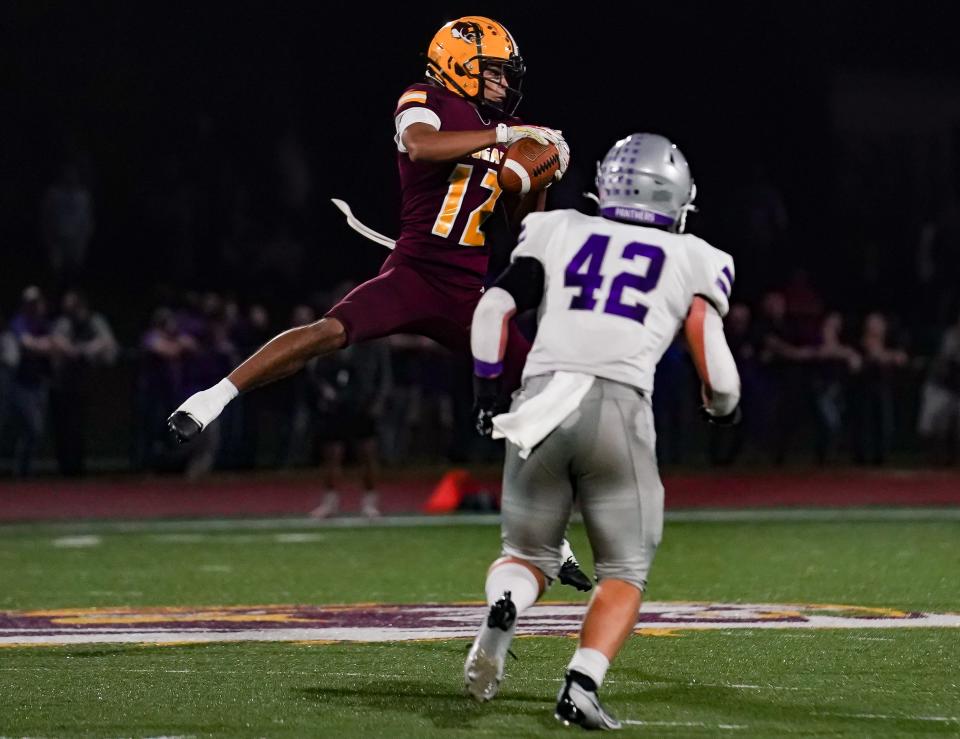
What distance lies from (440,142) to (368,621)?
2.07 m

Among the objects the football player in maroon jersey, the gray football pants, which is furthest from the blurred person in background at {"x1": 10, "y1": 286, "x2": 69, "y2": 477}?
the gray football pants

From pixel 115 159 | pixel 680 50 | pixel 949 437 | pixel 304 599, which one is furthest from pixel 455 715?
pixel 115 159

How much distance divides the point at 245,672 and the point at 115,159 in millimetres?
21320

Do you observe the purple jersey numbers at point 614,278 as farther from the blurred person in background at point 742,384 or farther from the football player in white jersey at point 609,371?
the blurred person in background at point 742,384

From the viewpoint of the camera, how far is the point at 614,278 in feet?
16.6

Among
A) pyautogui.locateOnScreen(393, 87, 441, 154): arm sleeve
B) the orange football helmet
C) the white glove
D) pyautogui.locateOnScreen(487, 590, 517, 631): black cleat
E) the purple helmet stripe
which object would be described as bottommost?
pyautogui.locateOnScreen(487, 590, 517, 631): black cleat

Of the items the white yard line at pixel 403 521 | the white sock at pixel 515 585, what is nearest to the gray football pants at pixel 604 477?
the white sock at pixel 515 585

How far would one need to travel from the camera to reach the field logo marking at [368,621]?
23.2 feet

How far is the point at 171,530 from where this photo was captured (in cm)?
1328

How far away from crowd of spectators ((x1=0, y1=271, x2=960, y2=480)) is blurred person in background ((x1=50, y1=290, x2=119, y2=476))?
0.04 ft

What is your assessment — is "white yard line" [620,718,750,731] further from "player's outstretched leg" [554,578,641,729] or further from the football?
the football

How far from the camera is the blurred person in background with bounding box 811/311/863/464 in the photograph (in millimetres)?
18016

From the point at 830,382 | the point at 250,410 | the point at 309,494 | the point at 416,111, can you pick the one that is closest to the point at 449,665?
the point at 416,111

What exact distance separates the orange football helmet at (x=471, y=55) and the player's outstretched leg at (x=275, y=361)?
1053mm
